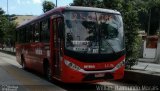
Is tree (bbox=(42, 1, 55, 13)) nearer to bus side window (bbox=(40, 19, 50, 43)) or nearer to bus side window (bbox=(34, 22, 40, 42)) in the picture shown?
bus side window (bbox=(34, 22, 40, 42))

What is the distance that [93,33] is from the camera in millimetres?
12461

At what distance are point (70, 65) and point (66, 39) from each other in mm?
905

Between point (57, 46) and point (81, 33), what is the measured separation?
141 cm

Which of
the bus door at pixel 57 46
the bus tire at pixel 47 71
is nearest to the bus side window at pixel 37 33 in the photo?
the bus tire at pixel 47 71

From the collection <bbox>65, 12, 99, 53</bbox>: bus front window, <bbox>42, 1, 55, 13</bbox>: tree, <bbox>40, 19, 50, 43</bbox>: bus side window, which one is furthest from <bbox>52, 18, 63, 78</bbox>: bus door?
<bbox>42, 1, 55, 13</bbox>: tree

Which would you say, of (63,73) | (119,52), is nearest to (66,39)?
(63,73)

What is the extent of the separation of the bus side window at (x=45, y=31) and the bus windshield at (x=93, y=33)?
2.57 meters

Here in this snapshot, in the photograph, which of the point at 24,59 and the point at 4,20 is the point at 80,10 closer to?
the point at 24,59

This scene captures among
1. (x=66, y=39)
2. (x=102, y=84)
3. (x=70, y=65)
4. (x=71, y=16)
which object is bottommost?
(x=102, y=84)

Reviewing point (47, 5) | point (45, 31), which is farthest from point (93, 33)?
point (47, 5)

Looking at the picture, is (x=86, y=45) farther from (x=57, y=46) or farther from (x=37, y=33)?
(x=37, y=33)

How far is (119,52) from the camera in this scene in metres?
12.6

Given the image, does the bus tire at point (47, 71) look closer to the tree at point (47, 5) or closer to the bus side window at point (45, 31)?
the bus side window at point (45, 31)

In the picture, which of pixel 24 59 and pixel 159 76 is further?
pixel 24 59
